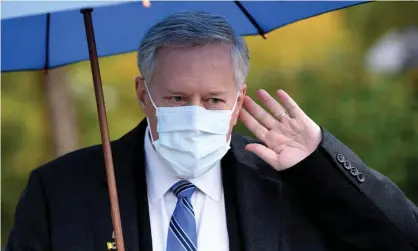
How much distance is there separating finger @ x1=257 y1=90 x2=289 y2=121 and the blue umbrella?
556 mm

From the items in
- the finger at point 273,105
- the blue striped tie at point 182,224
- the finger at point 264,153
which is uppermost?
the finger at point 273,105

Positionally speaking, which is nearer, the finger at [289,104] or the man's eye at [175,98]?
the man's eye at [175,98]

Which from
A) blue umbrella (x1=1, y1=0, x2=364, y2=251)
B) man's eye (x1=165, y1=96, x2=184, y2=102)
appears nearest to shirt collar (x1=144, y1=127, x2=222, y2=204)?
man's eye (x1=165, y1=96, x2=184, y2=102)

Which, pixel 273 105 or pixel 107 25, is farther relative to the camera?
pixel 107 25

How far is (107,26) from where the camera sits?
3902 mm

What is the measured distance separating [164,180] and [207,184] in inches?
6.4

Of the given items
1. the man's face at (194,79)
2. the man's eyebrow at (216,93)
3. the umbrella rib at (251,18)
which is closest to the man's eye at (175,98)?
the man's face at (194,79)

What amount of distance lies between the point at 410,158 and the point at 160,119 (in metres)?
4.61

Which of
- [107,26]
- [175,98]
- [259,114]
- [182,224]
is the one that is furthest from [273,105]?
[107,26]

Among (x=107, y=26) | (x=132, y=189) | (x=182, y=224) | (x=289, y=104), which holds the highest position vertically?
(x=107, y=26)

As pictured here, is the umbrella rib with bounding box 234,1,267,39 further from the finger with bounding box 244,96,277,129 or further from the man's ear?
the man's ear

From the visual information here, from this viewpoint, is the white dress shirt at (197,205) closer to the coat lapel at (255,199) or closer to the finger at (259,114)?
the coat lapel at (255,199)

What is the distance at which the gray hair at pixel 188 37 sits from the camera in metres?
3.27

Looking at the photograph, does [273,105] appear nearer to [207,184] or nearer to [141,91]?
[207,184]
